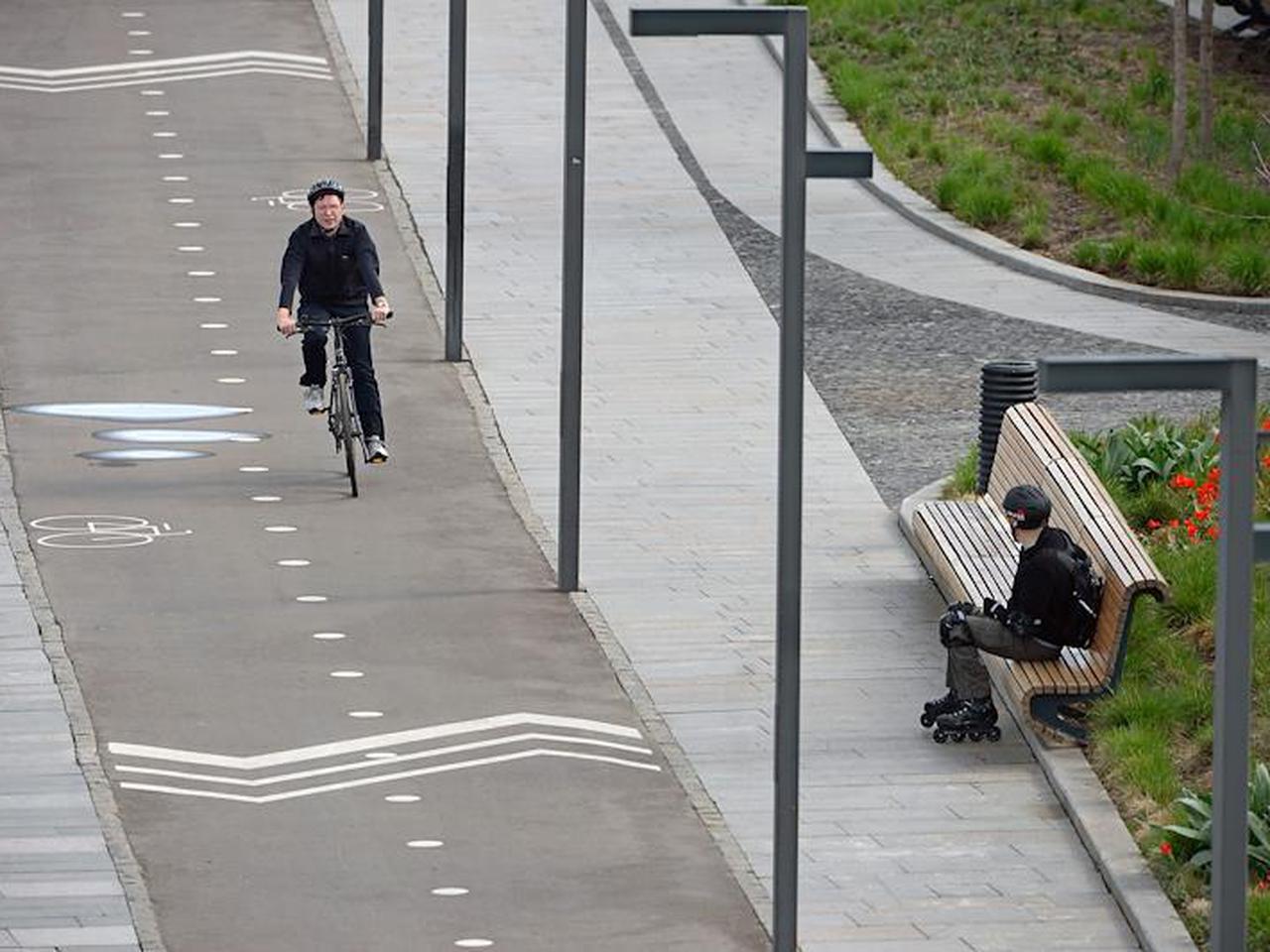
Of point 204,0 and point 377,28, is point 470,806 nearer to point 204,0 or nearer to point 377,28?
point 377,28

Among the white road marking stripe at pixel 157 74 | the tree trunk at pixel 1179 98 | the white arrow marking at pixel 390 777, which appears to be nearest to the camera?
the white arrow marking at pixel 390 777

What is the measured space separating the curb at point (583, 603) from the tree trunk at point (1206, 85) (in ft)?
21.3

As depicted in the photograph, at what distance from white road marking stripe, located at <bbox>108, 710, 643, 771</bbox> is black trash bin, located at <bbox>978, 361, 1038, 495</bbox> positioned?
359 centimetres

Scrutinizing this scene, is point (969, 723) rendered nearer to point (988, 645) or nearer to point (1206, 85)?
point (988, 645)

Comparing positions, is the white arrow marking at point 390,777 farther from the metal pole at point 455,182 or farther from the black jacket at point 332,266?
the metal pole at point 455,182

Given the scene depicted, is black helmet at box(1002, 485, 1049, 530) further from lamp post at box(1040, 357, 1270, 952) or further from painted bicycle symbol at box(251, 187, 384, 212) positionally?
painted bicycle symbol at box(251, 187, 384, 212)

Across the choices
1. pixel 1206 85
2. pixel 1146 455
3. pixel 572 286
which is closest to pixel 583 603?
pixel 572 286

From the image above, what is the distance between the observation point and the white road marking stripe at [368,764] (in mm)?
14305

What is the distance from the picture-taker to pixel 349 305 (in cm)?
1908

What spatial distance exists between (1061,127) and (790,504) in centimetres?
1649

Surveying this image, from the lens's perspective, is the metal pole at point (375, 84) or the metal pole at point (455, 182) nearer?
the metal pole at point (455, 182)

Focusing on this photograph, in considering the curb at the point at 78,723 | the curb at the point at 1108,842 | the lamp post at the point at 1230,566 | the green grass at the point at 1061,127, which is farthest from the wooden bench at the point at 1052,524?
the green grass at the point at 1061,127

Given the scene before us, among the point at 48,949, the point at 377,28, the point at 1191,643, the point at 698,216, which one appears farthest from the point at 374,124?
the point at 48,949

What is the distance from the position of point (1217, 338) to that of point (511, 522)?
262 inches
